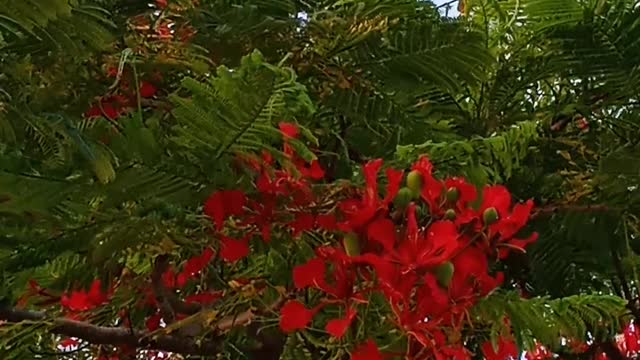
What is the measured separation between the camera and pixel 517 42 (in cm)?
116

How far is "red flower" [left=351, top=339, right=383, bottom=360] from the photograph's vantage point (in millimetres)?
761

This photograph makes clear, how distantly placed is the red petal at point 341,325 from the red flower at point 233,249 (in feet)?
0.34

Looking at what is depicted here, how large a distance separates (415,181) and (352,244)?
6cm

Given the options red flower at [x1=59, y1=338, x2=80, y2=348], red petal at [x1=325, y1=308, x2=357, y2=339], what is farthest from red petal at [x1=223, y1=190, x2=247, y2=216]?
red flower at [x1=59, y1=338, x2=80, y2=348]

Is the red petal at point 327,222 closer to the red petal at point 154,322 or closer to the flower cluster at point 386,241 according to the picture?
the flower cluster at point 386,241

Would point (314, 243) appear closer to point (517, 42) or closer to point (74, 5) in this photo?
point (74, 5)

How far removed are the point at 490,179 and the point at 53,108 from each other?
0.36 metres

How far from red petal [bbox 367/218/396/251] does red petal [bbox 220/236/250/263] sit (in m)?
0.12

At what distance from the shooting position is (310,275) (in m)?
0.79

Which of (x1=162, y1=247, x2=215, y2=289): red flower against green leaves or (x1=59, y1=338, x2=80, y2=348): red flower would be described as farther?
(x1=59, y1=338, x2=80, y2=348): red flower

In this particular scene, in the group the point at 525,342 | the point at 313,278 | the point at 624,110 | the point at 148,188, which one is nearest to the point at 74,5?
the point at 148,188

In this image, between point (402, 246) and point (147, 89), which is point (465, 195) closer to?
point (402, 246)

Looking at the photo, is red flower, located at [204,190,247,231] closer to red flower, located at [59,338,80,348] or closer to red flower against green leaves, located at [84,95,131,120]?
red flower against green leaves, located at [84,95,131,120]

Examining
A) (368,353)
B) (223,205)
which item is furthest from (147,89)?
(368,353)
